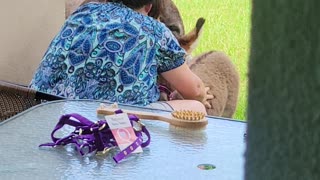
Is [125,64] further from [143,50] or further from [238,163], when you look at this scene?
[238,163]

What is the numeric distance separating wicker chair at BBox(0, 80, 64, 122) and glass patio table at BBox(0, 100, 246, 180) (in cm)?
52

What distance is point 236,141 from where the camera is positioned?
1.42 metres

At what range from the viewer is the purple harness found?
130 cm

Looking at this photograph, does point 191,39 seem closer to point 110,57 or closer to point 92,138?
point 110,57

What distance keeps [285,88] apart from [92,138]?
1.03 m

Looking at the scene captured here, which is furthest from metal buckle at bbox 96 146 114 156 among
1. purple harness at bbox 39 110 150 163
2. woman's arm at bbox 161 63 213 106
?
woman's arm at bbox 161 63 213 106

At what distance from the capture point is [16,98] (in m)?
2.16

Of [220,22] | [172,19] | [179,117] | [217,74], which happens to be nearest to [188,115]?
[179,117]

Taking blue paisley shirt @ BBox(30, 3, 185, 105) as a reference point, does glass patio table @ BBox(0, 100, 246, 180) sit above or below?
below

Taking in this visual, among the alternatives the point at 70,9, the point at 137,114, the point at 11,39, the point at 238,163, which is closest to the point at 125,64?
the point at 137,114

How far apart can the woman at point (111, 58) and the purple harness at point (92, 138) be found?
715 millimetres

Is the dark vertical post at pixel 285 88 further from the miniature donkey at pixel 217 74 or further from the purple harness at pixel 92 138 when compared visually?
the miniature donkey at pixel 217 74

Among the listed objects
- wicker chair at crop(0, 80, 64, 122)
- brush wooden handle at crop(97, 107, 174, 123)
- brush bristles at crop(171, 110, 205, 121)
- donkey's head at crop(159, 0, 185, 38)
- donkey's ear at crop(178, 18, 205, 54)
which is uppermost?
donkey's head at crop(159, 0, 185, 38)

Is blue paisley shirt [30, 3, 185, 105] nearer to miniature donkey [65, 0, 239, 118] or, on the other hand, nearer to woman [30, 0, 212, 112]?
woman [30, 0, 212, 112]
